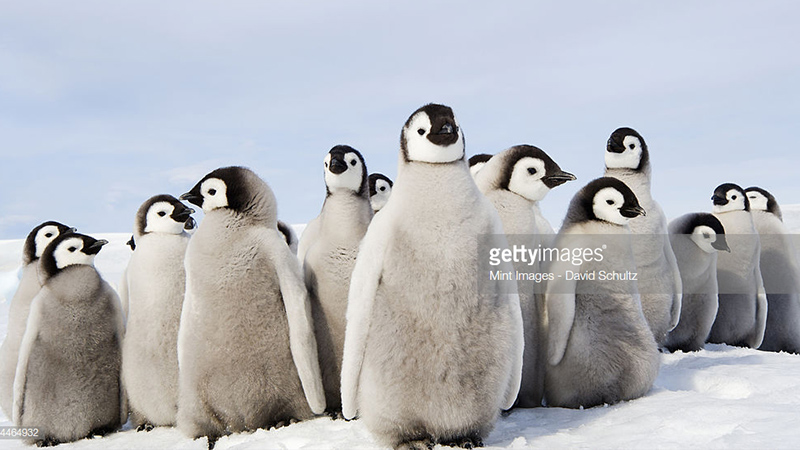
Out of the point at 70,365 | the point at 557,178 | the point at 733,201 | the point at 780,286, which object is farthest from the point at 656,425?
the point at 780,286

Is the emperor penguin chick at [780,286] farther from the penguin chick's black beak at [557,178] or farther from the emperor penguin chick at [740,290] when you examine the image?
the penguin chick's black beak at [557,178]

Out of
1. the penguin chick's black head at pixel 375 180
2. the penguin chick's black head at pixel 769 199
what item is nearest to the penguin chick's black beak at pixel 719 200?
the penguin chick's black head at pixel 769 199

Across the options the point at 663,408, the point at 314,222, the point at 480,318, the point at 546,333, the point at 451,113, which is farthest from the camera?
the point at 314,222

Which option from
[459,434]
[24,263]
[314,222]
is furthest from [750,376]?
[24,263]

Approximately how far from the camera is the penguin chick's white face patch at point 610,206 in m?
4.02

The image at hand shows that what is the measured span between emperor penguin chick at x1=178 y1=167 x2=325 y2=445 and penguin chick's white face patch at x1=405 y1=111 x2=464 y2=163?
1.08m

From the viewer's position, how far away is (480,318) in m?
2.91

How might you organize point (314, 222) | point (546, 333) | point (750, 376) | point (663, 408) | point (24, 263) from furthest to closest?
point (24, 263)
point (314, 222)
point (750, 376)
point (546, 333)
point (663, 408)

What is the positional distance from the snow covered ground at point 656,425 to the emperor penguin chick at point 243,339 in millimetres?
124

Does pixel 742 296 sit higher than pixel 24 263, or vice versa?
pixel 24 263


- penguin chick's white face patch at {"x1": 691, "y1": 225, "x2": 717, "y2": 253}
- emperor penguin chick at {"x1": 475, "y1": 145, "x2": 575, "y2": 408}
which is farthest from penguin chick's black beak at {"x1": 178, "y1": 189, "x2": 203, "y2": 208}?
penguin chick's white face patch at {"x1": 691, "y1": 225, "x2": 717, "y2": 253}

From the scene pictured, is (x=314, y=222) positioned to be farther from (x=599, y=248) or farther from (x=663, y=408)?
(x=663, y=408)

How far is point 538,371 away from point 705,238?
10.5 ft

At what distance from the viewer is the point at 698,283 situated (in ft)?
20.6
